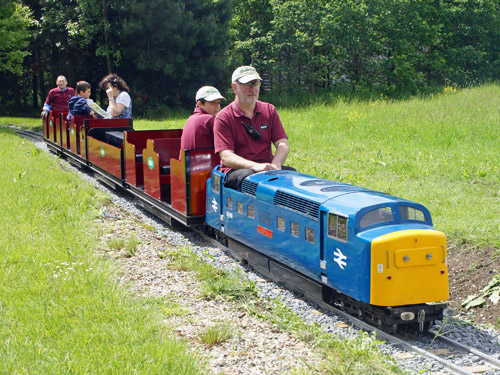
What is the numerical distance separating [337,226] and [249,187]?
1.68m

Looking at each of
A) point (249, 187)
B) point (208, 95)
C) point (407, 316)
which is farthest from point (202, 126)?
point (407, 316)

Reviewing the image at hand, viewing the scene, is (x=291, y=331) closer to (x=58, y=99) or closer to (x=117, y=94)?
(x=117, y=94)

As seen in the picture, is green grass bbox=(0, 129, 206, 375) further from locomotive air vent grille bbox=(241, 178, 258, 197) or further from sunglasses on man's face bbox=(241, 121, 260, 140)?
sunglasses on man's face bbox=(241, 121, 260, 140)

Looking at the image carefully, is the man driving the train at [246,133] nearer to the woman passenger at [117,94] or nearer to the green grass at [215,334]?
the green grass at [215,334]

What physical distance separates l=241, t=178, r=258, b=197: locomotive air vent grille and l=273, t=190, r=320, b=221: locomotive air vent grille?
0.52 meters

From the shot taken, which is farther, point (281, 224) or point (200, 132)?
point (200, 132)

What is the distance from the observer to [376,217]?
5102mm

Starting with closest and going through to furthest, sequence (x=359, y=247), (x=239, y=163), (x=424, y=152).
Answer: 1. (x=359, y=247)
2. (x=239, y=163)
3. (x=424, y=152)

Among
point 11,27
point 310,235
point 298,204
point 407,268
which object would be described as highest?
point 11,27

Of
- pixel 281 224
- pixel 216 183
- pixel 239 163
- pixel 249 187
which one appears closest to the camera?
pixel 281 224

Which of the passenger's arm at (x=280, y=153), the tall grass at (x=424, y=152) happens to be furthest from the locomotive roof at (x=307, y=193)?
the tall grass at (x=424, y=152)

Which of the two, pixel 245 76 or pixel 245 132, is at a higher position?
pixel 245 76

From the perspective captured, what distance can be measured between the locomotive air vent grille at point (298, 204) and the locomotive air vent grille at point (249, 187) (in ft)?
1.72

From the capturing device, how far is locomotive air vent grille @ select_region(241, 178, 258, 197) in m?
6.49
